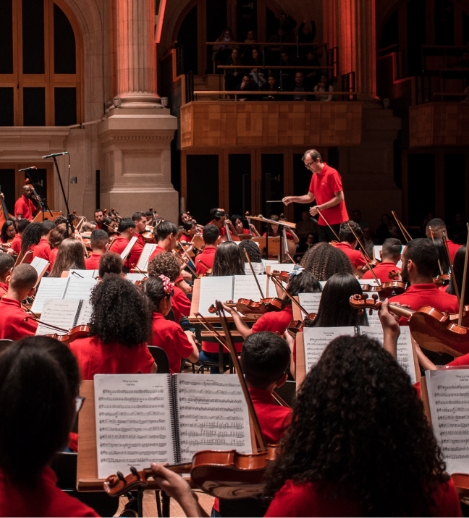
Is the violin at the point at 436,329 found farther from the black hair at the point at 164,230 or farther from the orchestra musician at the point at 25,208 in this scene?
the orchestra musician at the point at 25,208

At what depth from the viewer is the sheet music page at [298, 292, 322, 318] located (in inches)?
229

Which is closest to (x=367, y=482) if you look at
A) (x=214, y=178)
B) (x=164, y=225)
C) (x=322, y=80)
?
(x=164, y=225)

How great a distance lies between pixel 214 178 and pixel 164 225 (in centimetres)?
1004

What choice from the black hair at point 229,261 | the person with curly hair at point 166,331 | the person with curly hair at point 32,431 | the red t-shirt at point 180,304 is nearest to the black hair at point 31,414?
the person with curly hair at point 32,431

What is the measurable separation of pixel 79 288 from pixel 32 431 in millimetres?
4741

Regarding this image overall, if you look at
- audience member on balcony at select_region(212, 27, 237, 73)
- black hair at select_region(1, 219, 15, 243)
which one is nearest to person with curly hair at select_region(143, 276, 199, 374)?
black hair at select_region(1, 219, 15, 243)

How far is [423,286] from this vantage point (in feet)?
19.1

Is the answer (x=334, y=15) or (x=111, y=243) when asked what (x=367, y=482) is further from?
(x=334, y=15)

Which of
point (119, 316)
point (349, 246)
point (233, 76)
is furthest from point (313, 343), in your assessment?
point (233, 76)

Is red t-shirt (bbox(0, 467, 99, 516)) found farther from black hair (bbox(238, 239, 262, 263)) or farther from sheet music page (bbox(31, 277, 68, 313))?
black hair (bbox(238, 239, 262, 263))

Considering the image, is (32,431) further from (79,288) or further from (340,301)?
(79,288)

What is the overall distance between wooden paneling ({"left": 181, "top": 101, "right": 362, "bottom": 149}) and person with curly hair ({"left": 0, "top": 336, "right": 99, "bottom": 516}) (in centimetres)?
1463

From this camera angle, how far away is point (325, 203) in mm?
10586

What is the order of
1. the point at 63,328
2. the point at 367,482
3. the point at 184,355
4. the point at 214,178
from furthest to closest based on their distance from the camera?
the point at 214,178 < the point at 63,328 < the point at 184,355 < the point at 367,482
